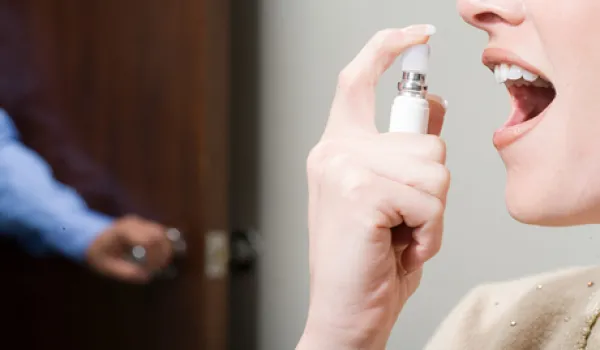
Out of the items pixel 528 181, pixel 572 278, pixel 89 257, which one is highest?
pixel 528 181

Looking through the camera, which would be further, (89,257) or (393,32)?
(89,257)

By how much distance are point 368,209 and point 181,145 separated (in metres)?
0.72

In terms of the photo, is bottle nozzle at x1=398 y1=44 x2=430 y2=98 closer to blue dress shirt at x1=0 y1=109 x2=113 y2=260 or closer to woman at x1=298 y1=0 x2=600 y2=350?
woman at x1=298 y1=0 x2=600 y2=350

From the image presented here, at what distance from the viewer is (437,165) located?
0.43 meters

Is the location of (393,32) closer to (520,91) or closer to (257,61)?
(520,91)

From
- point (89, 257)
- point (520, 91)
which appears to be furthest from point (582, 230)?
point (89, 257)

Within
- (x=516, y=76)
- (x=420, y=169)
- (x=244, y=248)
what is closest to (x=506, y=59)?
(x=516, y=76)

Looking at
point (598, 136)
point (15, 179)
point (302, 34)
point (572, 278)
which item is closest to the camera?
point (598, 136)

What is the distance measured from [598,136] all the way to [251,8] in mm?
832

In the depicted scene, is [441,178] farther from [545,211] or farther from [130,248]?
[130,248]

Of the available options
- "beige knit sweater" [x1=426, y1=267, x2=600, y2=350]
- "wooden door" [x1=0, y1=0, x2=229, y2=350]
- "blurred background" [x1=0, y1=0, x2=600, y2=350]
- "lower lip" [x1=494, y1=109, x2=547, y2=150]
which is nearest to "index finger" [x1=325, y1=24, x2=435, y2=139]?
"lower lip" [x1=494, y1=109, x2=547, y2=150]

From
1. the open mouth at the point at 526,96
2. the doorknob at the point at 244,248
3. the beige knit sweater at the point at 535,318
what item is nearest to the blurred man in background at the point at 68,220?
the doorknob at the point at 244,248

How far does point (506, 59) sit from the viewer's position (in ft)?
1.52

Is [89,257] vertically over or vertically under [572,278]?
under
